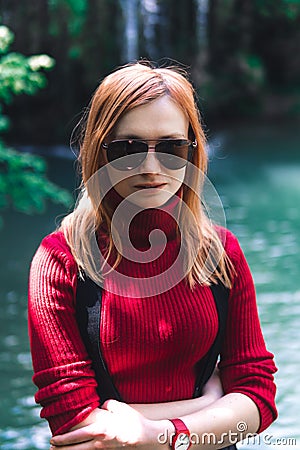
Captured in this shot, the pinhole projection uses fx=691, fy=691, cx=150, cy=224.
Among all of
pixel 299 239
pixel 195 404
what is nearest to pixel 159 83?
pixel 195 404

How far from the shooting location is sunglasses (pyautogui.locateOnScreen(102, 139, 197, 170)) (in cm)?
141

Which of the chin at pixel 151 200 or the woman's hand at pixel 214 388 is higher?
the chin at pixel 151 200

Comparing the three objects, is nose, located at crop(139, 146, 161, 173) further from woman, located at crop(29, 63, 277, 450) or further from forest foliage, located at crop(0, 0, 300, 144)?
forest foliage, located at crop(0, 0, 300, 144)

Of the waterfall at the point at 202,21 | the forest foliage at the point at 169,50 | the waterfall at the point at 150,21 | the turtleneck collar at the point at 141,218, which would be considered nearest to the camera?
the turtleneck collar at the point at 141,218

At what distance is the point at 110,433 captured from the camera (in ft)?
4.43

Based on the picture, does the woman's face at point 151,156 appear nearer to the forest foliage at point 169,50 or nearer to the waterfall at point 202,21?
the forest foliage at point 169,50

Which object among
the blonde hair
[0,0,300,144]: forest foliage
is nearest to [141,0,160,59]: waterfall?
[0,0,300,144]: forest foliage

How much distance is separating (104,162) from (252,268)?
14.5 feet

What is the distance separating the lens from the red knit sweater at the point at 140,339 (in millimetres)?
1388

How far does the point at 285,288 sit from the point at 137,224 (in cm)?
399

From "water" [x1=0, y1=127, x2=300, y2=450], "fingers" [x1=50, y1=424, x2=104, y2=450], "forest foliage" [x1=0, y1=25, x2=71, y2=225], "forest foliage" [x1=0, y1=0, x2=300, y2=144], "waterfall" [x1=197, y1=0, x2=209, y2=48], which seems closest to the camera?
"fingers" [x1=50, y1=424, x2=104, y2=450]

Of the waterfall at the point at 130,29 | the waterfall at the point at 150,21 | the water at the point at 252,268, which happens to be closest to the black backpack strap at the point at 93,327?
the water at the point at 252,268

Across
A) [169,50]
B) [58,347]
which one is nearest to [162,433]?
[58,347]

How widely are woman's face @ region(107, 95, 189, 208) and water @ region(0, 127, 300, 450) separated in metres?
0.72
